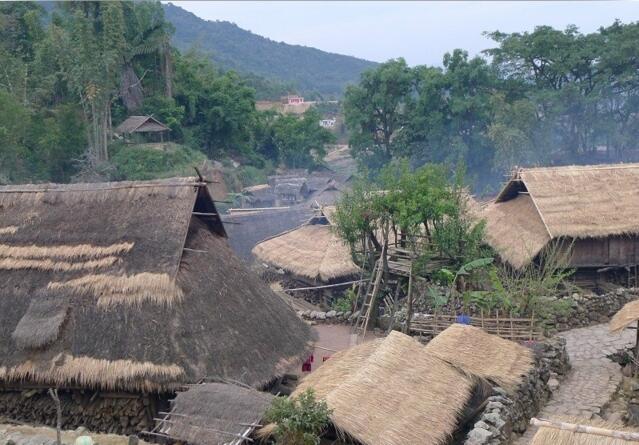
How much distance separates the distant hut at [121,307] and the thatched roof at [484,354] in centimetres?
284

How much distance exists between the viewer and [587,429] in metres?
7.69

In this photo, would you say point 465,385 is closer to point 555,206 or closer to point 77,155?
point 555,206

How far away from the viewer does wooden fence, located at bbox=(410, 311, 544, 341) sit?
→ 50.4 feet

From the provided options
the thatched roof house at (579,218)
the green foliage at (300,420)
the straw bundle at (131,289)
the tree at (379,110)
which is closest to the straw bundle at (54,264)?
the straw bundle at (131,289)

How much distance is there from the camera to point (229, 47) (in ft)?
346

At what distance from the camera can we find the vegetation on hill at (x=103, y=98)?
31891 mm

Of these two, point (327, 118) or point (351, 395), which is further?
point (327, 118)

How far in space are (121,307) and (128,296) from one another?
216 millimetres

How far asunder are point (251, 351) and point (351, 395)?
137 inches

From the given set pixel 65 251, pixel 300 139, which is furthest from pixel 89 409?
pixel 300 139

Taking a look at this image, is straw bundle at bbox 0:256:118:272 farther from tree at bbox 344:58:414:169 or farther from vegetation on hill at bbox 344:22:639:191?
tree at bbox 344:58:414:169

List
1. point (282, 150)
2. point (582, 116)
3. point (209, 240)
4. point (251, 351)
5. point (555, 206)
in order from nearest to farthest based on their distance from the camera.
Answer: point (251, 351) → point (209, 240) → point (555, 206) → point (582, 116) → point (282, 150)

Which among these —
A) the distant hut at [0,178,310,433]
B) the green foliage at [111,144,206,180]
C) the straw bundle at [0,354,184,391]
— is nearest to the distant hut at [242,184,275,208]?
the green foliage at [111,144,206,180]

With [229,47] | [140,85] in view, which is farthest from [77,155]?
[229,47]
